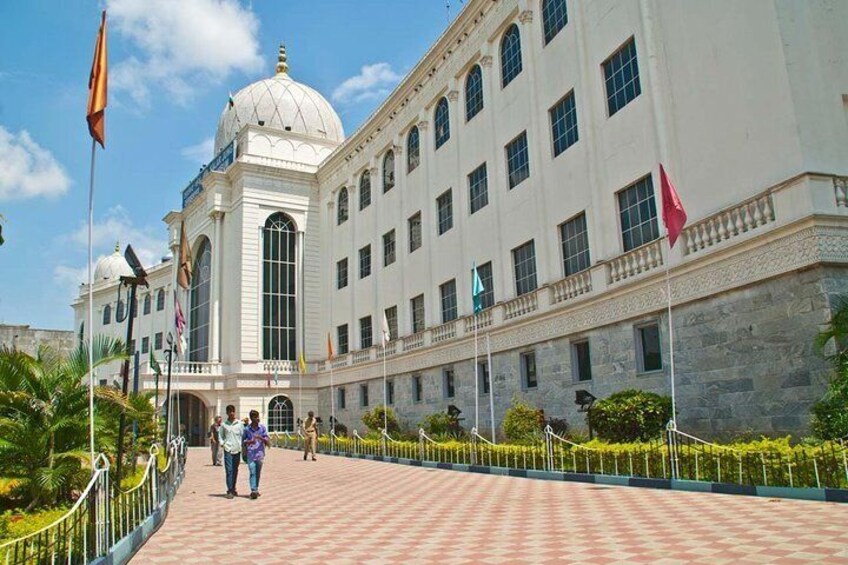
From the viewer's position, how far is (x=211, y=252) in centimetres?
4488

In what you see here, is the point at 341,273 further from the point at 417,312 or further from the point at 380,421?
the point at 380,421

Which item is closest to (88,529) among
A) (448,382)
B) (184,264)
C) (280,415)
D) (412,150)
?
(184,264)

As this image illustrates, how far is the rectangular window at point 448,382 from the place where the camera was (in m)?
27.6

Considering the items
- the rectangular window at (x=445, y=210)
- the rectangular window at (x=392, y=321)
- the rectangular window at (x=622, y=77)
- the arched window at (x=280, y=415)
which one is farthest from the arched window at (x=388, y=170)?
the rectangular window at (x=622, y=77)

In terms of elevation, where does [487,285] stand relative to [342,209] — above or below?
below

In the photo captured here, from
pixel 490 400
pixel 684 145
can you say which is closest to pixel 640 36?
pixel 684 145

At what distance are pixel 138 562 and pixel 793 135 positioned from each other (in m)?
13.4

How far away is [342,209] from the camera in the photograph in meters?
41.3

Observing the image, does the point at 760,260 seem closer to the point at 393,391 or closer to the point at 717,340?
the point at 717,340

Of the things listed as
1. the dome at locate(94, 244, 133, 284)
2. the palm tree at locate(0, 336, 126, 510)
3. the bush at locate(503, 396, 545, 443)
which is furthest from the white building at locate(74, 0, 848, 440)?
the dome at locate(94, 244, 133, 284)

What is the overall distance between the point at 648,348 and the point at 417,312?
15461 mm

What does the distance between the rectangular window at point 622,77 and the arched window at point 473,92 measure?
7750mm

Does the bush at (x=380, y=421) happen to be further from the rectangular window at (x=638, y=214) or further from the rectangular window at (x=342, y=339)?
the rectangular window at (x=638, y=214)

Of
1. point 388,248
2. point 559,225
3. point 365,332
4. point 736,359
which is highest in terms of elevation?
point 388,248
